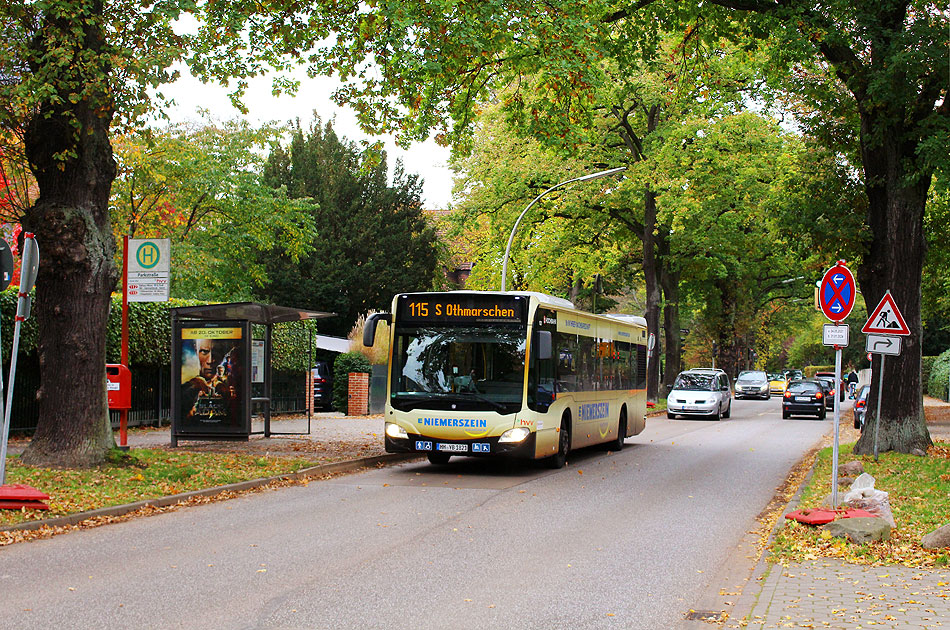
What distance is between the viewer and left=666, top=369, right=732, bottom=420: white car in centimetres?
3616

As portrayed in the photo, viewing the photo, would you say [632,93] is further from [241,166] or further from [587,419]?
[587,419]

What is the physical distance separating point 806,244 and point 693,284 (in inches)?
1238

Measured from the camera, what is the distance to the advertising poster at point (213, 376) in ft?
57.0

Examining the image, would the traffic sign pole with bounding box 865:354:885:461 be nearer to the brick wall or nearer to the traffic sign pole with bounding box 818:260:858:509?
the traffic sign pole with bounding box 818:260:858:509

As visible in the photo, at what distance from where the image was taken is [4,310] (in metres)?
18.3

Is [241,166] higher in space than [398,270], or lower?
higher

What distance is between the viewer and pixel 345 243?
43750mm

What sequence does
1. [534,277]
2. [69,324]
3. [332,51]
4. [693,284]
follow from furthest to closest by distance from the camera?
[693,284] < [534,277] < [332,51] < [69,324]

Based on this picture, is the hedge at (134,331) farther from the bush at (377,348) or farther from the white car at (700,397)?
the white car at (700,397)

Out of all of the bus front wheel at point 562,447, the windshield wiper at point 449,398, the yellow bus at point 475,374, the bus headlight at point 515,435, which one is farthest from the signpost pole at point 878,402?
the windshield wiper at point 449,398

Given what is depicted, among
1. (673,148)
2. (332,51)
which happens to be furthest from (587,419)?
(673,148)

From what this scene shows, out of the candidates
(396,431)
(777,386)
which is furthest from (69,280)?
(777,386)

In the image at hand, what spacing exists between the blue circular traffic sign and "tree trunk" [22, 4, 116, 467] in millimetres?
9127

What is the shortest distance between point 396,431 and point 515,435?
1856mm
